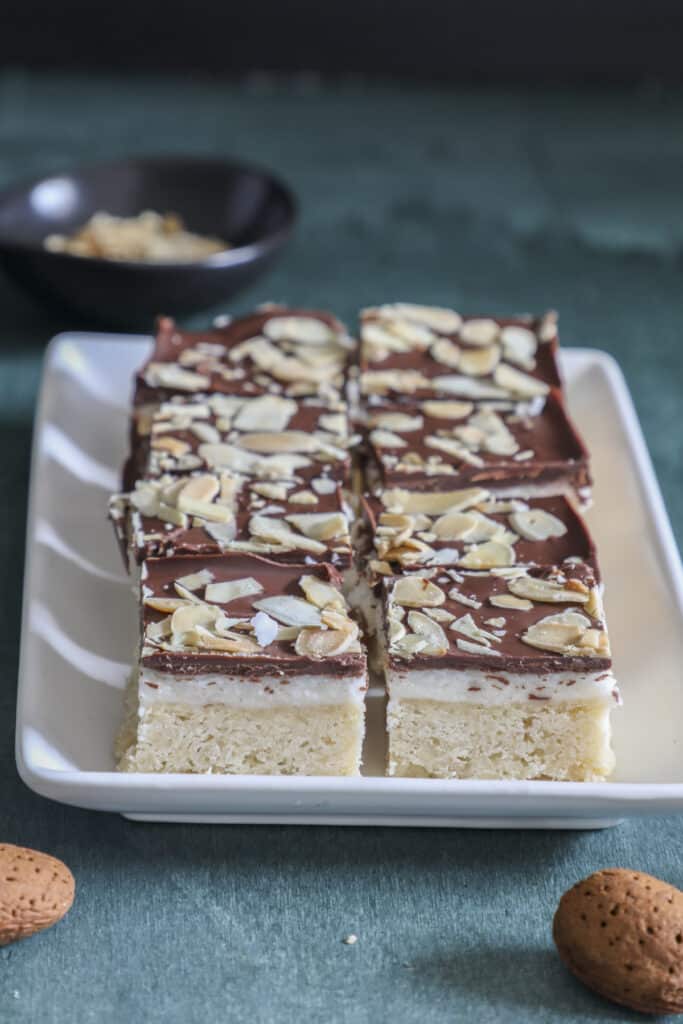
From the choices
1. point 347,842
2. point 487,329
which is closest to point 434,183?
point 487,329

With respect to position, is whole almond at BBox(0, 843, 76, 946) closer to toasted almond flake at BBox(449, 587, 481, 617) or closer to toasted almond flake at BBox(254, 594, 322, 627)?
toasted almond flake at BBox(254, 594, 322, 627)

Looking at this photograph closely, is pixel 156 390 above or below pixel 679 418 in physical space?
above

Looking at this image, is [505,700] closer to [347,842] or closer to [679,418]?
[347,842]

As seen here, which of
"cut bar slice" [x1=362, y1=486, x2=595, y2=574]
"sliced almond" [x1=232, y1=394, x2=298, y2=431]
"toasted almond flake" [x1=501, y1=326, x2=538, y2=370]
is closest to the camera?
"cut bar slice" [x1=362, y1=486, x2=595, y2=574]

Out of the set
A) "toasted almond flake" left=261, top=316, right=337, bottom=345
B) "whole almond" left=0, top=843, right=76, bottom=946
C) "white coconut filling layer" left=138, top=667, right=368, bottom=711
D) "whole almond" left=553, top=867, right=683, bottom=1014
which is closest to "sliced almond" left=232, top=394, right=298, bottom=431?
"toasted almond flake" left=261, top=316, right=337, bottom=345

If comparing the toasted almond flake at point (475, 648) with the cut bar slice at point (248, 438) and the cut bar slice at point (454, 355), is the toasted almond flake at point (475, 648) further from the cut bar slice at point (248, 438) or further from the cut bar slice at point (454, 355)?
the cut bar slice at point (454, 355)

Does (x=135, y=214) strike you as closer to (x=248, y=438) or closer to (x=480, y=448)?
(x=248, y=438)

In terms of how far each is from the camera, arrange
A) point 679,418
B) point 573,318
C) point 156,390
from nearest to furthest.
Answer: point 156,390
point 679,418
point 573,318
